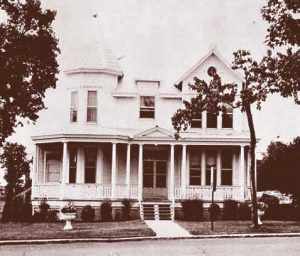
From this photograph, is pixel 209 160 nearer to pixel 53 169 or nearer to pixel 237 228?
pixel 53 169

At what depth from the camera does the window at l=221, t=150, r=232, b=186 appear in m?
38.9

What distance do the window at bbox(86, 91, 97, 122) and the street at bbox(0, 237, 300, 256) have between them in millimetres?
16506

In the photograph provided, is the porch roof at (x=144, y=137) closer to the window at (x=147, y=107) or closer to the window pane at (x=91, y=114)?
the window pane at (x=91, y=114)

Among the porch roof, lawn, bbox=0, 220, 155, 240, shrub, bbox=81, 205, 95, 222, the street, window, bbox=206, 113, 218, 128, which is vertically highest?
window, bbox=206, 113, 218, 128

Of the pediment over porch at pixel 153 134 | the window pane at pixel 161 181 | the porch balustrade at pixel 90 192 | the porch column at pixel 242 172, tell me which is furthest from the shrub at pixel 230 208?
the porch balustrade at pixel 90 192

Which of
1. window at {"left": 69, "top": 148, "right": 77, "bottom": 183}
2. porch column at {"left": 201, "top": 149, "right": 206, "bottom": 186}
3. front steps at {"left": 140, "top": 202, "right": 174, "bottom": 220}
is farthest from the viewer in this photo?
porch column at {"left": 201, "top": 149, "right": 206, "bottom": 186}

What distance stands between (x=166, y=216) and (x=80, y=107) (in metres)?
7.98

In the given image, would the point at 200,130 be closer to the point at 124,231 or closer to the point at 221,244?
the point at 124,231

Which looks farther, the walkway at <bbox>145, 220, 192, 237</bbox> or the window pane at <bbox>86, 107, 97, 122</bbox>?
the window pane at <bbox>86, 107, 97, 122</bbox>

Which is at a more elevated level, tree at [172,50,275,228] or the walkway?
tree at [172,50,275,228]

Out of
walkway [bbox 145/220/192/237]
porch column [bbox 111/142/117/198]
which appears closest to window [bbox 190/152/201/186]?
porch column [bbox 111/142/117/198]

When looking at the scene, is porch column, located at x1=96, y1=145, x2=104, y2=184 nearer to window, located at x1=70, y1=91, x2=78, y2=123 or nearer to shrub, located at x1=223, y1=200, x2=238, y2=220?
window, located at x1=70, y1=91, x2=78, y2=123

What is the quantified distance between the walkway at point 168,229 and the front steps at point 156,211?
395 cm

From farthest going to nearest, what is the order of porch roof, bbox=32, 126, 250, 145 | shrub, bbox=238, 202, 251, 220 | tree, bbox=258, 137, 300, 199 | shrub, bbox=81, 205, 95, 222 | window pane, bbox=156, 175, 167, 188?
tree, bbox=258, 137, 300, 199, window pane, bbox=156, 175, 167, 188, porch roof, bbox=32, 126, 250, 145, shrub, bbox=238, 202, 251, 220, shrub, bbox=81, 205, 95, 222
